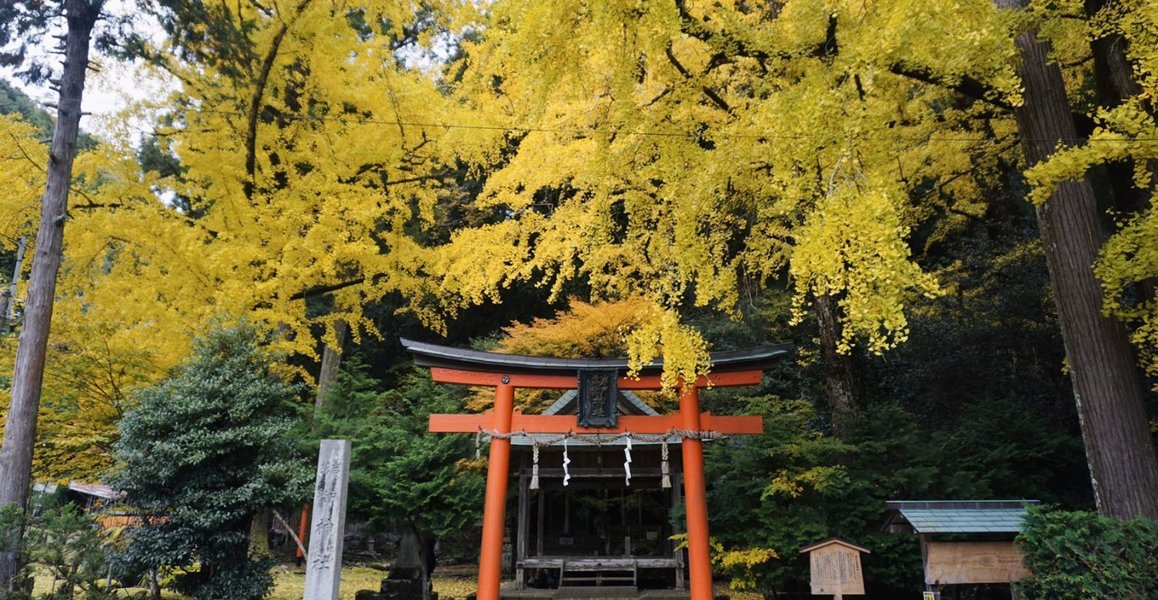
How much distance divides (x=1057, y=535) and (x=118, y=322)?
35.5 feet

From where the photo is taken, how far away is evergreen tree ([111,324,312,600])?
24.1ft

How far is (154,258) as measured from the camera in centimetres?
887

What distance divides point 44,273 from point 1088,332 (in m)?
10.8

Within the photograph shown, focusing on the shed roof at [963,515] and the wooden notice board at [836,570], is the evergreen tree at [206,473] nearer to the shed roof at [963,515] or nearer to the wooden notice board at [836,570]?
the wooden notice board at [836,570]

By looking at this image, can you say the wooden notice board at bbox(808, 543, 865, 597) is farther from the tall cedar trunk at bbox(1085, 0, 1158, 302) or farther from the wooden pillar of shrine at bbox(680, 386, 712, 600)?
the tall cedar trunk at bbox(1085, 0, 1158, 302)

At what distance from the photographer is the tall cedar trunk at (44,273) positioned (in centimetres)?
696

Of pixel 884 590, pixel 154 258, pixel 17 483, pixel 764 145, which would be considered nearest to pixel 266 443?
pixel 17 483

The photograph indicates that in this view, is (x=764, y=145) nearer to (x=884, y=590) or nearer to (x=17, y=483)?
(x=884, y=590)

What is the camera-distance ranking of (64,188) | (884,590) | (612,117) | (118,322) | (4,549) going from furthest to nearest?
(118,322) → (884,590) → (64,188) → (612,117) → (4,549)

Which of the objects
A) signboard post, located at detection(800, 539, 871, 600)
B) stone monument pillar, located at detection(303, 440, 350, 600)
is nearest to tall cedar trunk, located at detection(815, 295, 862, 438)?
signboard post, located at detection(800, 539, 871, 600)

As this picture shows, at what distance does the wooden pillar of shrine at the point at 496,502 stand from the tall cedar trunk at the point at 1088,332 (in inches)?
254

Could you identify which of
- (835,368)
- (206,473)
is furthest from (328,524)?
(835,368)

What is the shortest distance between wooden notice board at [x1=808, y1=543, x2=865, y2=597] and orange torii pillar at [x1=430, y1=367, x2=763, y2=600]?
1916 mm

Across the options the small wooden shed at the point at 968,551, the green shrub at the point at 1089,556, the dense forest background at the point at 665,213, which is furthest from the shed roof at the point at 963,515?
the dense forest background at the point at 665,213
